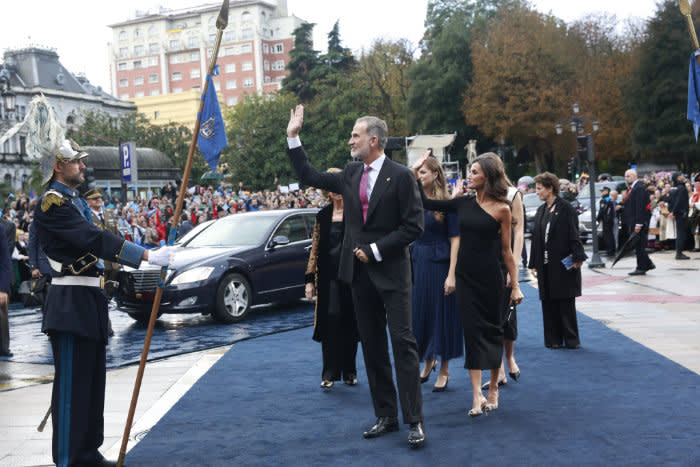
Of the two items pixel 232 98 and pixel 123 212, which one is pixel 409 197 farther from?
pixel 232 98

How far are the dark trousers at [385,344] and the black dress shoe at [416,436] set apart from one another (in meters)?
0.04

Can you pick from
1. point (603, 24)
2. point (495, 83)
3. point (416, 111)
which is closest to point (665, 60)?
point (603, 24)

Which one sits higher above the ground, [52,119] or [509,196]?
[52,119]

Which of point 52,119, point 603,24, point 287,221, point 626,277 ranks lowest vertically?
point 626,277

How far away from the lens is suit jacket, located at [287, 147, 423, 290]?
17.3 feet

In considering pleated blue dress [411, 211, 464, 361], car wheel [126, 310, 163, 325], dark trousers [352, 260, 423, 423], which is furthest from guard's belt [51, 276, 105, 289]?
car wheel [126, 310, 163, 325]

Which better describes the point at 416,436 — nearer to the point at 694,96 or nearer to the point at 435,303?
the point at 435,303

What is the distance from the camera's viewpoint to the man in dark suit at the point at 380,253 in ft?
17.3

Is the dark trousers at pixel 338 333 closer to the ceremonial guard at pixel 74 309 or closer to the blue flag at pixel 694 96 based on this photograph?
the ceremonial guard at pixel 74 309

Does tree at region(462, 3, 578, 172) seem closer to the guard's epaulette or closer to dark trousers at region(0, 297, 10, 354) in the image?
dark trousers at region(0, 297, 10, 354)

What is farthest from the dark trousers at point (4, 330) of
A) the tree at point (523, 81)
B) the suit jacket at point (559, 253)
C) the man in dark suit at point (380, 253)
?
the tree at point (523, 81)

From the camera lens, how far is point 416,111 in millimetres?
60250

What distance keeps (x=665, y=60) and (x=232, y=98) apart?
3365 inches

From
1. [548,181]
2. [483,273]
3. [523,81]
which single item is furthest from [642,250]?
[523,81]
